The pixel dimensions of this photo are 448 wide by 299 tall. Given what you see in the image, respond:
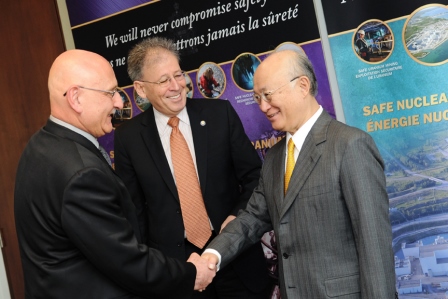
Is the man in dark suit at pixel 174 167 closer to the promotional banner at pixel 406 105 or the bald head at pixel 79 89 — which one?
the promotional banner at pixel 406 105

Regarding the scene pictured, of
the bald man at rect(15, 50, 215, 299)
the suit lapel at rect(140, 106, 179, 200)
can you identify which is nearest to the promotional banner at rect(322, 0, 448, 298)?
the suit lapel at rect(140, 106, 179, 200)

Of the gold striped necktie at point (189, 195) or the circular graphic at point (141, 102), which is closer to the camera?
the gold striped necktie at point (189, 195)

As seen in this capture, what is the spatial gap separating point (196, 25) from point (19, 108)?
1673 mm

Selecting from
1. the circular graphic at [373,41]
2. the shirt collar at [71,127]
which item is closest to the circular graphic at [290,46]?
the circular graphic at [373,41]

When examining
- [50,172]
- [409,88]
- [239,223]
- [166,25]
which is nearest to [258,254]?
[239,223]

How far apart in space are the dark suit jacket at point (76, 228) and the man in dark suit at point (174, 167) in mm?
815

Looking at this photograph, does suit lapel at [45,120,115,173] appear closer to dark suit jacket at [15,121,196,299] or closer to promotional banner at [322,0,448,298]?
dark suit jacket at [15,121,196,299]

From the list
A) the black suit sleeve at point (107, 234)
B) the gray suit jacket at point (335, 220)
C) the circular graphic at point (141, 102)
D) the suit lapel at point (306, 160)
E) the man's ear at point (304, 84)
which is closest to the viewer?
the black suit sleeve at point (107, 234)

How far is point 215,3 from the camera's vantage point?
3943mm

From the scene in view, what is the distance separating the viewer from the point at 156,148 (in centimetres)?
338

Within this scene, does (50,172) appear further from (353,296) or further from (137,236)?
(353,296)

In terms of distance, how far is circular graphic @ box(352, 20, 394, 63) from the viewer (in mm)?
3207

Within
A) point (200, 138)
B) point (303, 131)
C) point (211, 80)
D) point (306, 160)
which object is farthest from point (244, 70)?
point (306, 160)

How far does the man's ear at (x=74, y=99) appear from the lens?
2432mm
